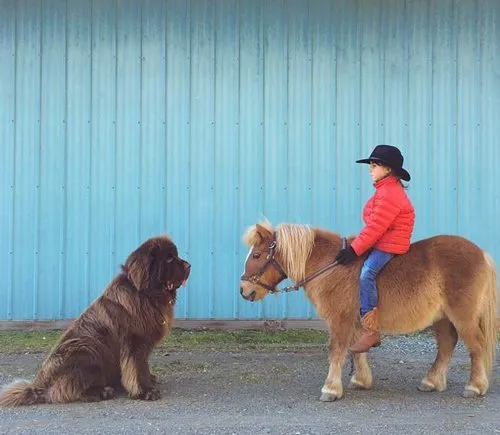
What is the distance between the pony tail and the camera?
615 cm

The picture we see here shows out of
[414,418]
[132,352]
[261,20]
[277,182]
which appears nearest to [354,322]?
[414,418]

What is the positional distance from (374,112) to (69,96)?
4.72 meters

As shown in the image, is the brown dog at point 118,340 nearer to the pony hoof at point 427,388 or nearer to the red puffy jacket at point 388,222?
the red puffy jacket at point 388,222

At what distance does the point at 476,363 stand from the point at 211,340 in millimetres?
3953

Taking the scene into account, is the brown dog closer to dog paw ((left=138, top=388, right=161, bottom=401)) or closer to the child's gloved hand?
dog paw ((left=138, top=388, right=161, bottom=401))

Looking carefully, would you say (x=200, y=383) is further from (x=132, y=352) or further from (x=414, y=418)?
(x=414, y=418)

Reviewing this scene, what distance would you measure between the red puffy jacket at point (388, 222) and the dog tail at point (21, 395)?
3273 millimetres

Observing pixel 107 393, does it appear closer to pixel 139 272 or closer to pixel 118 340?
pixel 118 340

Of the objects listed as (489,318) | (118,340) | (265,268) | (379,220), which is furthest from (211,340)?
(489,318)

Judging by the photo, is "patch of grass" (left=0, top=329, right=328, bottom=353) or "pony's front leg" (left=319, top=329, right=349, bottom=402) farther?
"patch of grass" (left=0, top=329, right=328, bottom=353)

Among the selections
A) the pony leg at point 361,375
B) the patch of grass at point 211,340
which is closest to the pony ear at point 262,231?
the pony leg at point 361,375

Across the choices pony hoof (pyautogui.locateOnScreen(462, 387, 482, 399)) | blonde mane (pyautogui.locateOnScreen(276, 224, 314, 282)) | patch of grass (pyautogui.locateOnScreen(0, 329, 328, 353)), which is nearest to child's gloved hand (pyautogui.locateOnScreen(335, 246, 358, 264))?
blonde mane (pyautogui.locateOnScreen(276, 224, 314, 282))

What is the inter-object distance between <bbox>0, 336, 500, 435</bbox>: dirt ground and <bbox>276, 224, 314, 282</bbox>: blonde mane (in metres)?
1.24

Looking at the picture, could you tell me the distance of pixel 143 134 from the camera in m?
9.66
